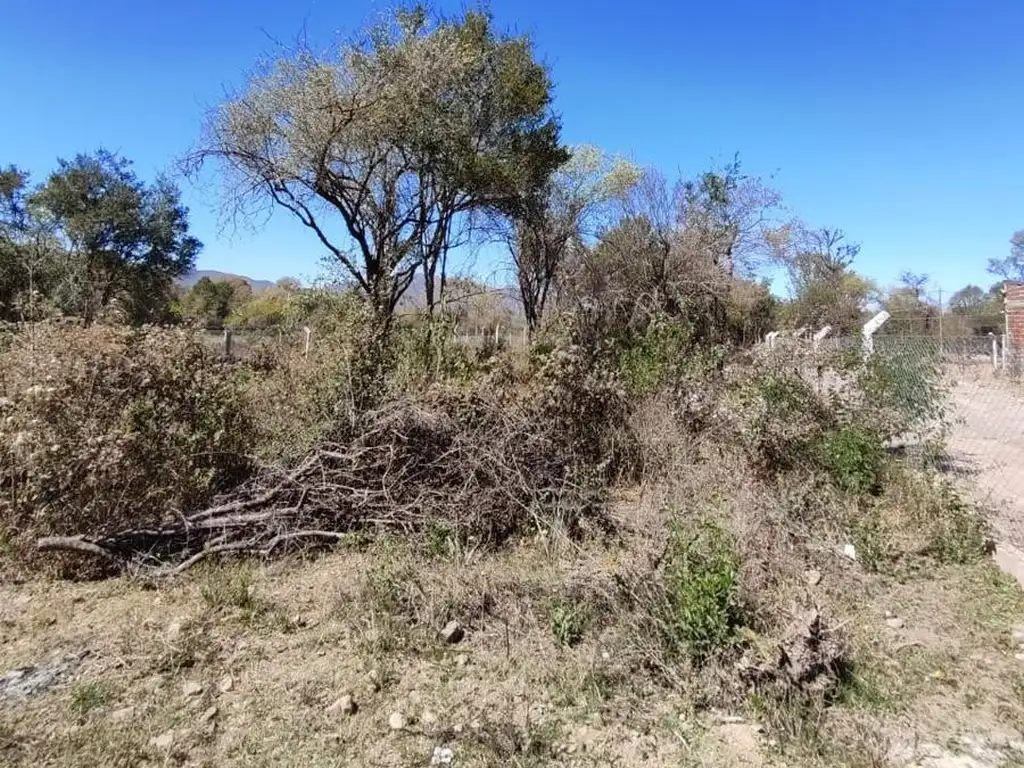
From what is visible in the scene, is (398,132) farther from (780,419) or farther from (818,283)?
(818,283)

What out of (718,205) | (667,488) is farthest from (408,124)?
(718,205)

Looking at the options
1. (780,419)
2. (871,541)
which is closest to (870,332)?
(780,419)

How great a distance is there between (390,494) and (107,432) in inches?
68.1

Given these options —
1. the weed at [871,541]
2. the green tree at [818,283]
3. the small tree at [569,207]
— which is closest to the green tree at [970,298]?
the green tree at [818,283]

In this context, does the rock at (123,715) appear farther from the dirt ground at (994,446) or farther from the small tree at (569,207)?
the small tree at (569,207)

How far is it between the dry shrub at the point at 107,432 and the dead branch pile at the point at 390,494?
0.65 feet

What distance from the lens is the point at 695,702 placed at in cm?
237

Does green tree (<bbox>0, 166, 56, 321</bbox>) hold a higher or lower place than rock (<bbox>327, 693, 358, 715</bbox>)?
higher

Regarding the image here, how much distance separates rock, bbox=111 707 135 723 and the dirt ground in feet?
15.0

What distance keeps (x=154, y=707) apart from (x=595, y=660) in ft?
5.56

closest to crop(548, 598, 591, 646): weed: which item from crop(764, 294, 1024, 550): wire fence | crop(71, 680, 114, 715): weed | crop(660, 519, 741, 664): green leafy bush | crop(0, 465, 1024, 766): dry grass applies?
crop(0, 465, 1024, 766): dry grass

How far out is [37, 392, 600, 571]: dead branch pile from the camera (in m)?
3.73

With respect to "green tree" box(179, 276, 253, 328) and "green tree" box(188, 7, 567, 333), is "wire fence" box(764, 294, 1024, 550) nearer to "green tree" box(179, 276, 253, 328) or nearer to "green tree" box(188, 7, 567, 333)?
"green tree" box(188, 7, 567, 333)

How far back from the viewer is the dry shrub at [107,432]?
11.8ft
